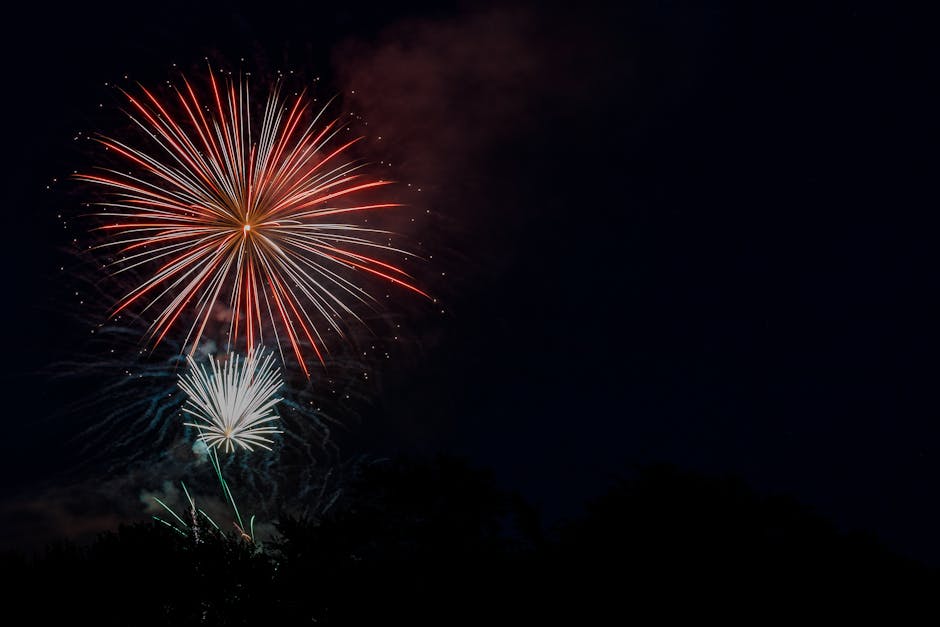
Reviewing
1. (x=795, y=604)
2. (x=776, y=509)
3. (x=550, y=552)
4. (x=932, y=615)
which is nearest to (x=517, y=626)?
(x=550, y=552)

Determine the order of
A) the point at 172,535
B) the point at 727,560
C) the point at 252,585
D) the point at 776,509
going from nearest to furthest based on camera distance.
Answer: the point at 727,560 → the point at 776,509 → the point at 252,585 → the point at 172,535

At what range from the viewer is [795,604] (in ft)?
43.9

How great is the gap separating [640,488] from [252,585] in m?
11.9

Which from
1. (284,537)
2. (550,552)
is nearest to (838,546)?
(550,552)

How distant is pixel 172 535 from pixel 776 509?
18340mm

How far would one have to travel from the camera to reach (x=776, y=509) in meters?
16.3

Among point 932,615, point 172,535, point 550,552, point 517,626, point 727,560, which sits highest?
point 172,535

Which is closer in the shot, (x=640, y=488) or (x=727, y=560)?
(x=727, y=560)

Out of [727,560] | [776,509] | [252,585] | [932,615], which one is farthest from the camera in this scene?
[252,585]

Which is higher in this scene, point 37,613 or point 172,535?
point 172,535

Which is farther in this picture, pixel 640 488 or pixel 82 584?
pixel 82 584

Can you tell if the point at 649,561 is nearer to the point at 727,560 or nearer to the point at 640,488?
the point at 727,560

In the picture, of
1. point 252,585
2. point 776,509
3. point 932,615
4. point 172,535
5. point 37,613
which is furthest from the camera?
point 172,535

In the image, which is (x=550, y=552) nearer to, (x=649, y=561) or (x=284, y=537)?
(x=649, y=561)
